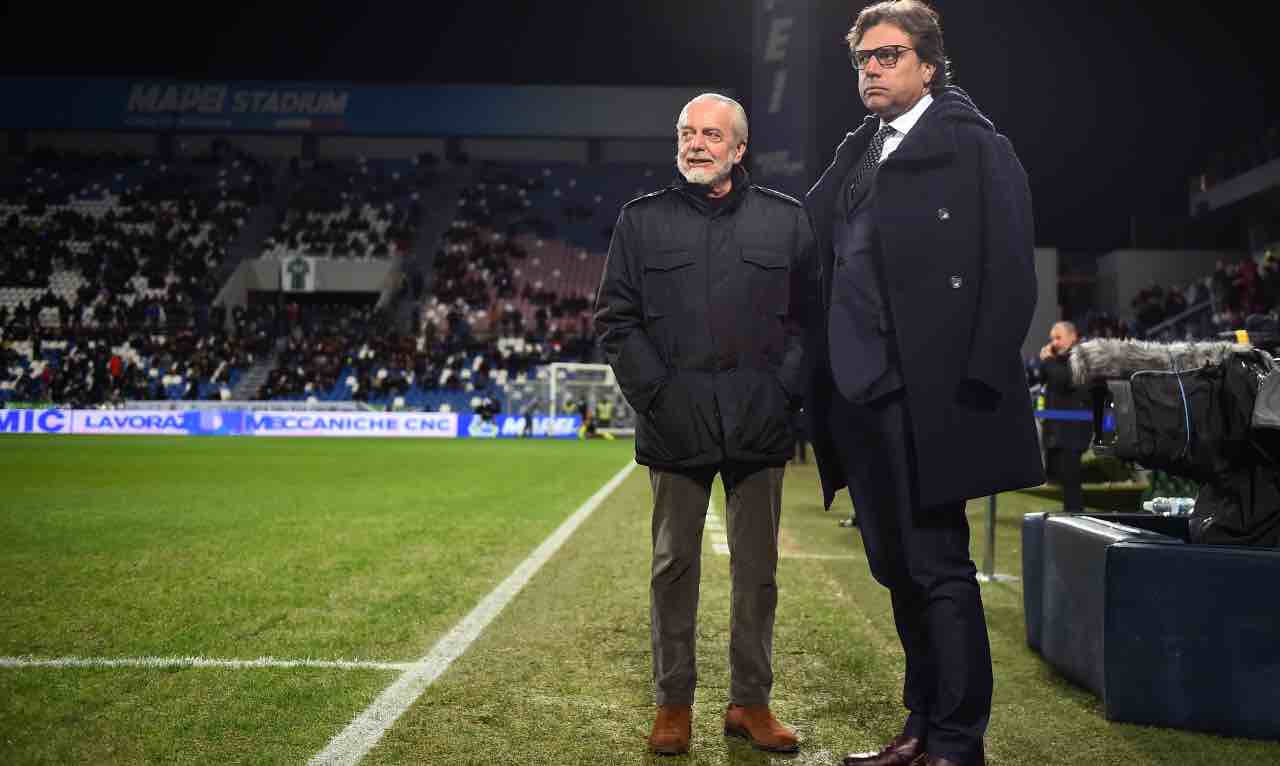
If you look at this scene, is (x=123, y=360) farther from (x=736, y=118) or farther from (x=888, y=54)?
(x=888, y=54)

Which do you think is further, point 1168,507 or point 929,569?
point 1168,507

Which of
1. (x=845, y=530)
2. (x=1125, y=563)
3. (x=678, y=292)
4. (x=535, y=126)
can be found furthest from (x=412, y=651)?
(x=535, y=126)

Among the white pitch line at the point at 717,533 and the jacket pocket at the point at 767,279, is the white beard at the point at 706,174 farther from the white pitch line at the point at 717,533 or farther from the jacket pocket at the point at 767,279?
the white pitch line at the point at 717,533

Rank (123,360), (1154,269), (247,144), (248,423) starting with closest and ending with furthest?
1. (248,423)
2. (1154,269)
3. (123,360)
4. (247,144)

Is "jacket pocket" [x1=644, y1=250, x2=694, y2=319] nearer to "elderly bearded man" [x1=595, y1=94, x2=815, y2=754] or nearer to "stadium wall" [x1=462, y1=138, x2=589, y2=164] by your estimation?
"elderly bearded man" [x1=595, y1=94, x2=815, y2=754]

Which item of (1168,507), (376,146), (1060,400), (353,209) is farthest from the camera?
(376,146)

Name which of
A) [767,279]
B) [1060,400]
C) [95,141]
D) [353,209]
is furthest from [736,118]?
[95,141]

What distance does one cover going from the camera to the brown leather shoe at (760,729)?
3.38m

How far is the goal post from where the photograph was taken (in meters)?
36.3

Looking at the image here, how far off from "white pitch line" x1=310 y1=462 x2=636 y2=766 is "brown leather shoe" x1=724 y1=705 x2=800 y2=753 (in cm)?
112

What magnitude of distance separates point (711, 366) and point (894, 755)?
1292mm

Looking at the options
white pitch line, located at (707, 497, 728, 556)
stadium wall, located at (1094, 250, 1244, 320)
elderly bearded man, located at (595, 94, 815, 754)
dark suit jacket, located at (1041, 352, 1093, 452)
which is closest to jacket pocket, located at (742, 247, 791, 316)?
elderly bearded man, located at (595, 94, 815, 754)

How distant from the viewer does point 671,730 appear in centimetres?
336

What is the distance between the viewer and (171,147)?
53281 mm
